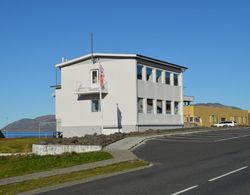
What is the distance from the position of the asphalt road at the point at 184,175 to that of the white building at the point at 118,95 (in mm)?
15389

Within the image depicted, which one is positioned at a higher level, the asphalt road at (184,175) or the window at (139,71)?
the window at (139,71)

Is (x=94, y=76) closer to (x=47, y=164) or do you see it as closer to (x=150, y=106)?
(x=150, y=106)

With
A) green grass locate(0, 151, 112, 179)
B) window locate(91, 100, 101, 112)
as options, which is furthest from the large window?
green grass locate(0, 151, 112, 179)

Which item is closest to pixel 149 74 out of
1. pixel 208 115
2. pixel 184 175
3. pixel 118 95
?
pixel 118 95

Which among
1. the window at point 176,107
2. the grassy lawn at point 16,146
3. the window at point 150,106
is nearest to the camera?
the grassy lawn at point 16,146

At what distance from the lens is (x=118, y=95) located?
4316 cm

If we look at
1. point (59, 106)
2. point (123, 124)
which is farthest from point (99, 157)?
point (59, 106)

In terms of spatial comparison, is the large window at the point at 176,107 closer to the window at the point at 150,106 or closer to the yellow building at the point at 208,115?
the window at the point at 150,106

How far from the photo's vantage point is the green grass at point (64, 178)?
15.6 m

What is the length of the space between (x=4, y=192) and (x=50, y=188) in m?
1.44

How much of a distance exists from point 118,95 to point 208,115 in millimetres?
40377

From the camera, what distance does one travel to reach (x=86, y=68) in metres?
45.0

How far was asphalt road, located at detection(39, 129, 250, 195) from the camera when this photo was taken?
42.4 ft

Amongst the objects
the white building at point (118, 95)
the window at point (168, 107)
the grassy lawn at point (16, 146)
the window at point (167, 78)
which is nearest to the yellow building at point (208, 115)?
the window at point (168, 107)
